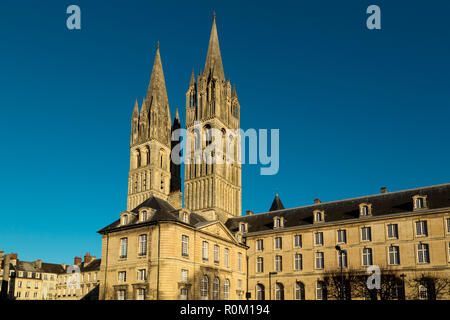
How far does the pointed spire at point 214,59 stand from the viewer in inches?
2891

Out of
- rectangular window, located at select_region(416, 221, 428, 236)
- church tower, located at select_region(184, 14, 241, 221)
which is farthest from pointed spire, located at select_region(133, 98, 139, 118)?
rectangular window, located at select_region(416, 221, 428, 236)

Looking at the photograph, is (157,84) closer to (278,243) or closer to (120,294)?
(278,243)

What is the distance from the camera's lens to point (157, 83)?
86.8 meters

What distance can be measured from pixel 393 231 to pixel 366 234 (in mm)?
2524

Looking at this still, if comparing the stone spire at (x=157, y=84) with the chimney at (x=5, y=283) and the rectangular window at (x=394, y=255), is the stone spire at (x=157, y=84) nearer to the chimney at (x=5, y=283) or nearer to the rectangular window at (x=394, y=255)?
the chimney at (x=5, y=283)

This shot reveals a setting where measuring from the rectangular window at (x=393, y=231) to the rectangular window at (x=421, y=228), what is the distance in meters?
1.84

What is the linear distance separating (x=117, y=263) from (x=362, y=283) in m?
21.6

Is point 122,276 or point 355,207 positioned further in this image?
point 355,207

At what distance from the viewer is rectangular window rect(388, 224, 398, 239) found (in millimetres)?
41375

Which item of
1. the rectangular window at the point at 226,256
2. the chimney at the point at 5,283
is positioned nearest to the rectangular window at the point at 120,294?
the rectangular window at the point at 226,256

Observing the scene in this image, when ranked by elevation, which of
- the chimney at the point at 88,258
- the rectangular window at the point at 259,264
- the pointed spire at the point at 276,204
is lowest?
the rectangular window at the point at 259,264

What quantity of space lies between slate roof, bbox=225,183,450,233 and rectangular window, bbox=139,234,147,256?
16444 mm

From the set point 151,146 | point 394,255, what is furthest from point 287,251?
point 151,146
